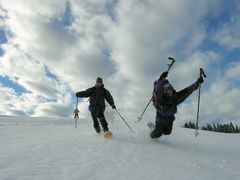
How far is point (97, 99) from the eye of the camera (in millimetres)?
11516

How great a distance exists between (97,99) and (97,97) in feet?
0.30

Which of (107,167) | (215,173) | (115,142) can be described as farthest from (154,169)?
(115,142)

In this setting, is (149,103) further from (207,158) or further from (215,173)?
(215,173)

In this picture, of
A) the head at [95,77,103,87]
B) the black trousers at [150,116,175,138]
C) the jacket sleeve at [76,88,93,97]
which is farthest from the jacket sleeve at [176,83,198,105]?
the jacket sleeve at [76,88,93,97]

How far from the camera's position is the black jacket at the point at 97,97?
11492mm

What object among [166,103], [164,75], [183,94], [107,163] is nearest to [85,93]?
[164,75]

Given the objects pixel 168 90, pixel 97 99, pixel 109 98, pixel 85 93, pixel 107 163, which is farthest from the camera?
pixel 85 93

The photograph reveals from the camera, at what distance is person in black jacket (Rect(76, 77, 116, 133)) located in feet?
37.6

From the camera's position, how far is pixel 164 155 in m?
8.77

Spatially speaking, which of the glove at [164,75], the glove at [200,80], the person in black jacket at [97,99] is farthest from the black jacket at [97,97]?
the glove at [200,80]

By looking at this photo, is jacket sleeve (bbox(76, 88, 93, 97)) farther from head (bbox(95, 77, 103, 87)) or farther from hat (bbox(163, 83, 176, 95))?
hat (bbox(163, 83, 176, 95))

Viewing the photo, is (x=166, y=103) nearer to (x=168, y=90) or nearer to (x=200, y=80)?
(x=168, y=90)

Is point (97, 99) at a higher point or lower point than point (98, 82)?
lower

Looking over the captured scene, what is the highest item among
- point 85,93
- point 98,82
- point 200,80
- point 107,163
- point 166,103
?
point 200,80
